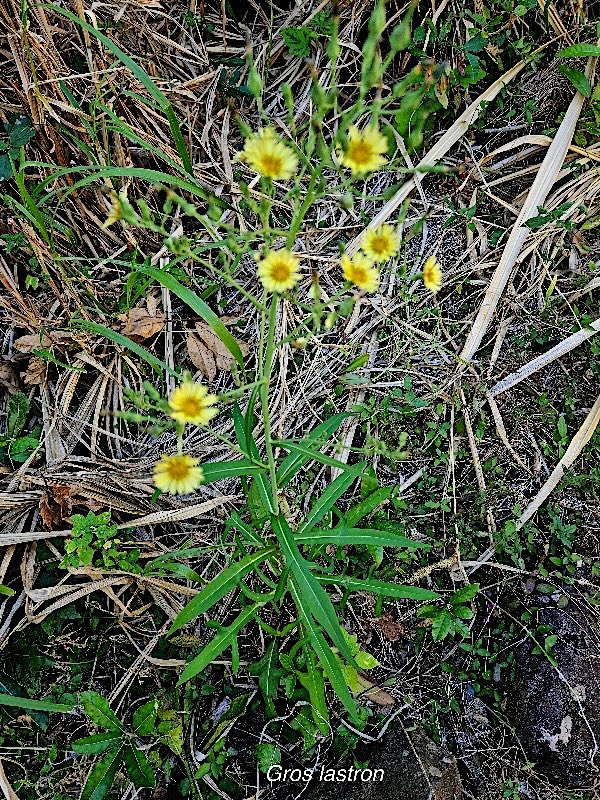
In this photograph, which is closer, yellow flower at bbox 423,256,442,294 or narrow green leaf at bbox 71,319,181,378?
yellow flower at bbox 423,256,442,294

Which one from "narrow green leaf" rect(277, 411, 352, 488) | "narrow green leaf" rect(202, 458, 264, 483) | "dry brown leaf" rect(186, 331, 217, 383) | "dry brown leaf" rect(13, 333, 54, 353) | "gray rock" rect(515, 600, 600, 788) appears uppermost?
"dry brown leaf" rect(13, 333, 54, 353)

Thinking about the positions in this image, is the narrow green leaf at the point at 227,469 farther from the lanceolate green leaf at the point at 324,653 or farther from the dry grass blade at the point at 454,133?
the dry grass blade at the point at 454,133

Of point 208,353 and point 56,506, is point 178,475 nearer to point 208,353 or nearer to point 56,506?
point 56,506

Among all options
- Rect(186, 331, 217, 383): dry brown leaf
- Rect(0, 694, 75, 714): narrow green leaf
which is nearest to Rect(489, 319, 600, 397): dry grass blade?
Rect(186, 331, 217, 383): dry brown leaf

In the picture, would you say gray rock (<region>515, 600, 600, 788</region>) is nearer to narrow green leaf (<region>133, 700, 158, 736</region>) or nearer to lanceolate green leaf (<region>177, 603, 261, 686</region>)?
lanceolate green leaf (<region>177, 603, 261, 686</region>)

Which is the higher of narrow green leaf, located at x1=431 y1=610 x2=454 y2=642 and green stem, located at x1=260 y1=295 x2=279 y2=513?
green stem, located at x1=260 y1=295 x2=279 y2=513

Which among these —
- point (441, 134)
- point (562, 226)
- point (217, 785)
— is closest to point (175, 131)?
point (441, 134)
